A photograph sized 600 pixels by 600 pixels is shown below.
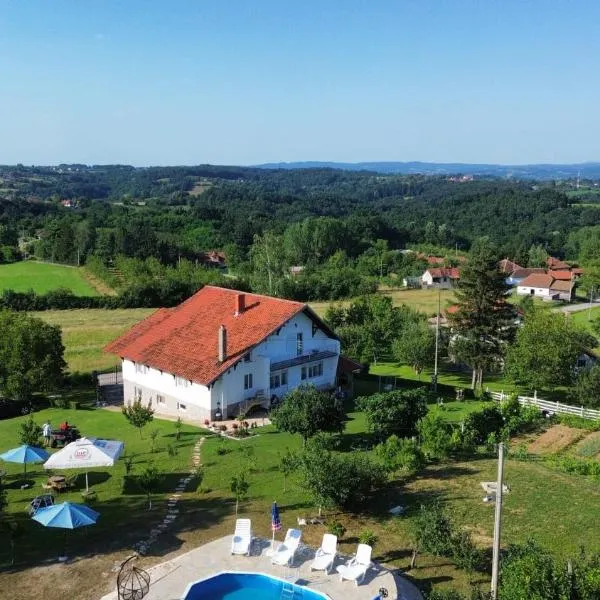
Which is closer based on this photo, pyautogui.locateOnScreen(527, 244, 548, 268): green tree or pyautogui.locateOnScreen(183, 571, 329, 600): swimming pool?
pyautogui.locateOnScreen(183, 571, 329, 600): swimming pool

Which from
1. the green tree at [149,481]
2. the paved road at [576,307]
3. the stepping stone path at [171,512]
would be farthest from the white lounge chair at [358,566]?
the paved road at [576,307]

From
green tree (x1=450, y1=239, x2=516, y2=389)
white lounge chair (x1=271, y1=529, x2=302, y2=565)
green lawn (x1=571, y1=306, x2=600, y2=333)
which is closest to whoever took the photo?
white lounge chair (x1=271, y1=529, x2=302, y2=565)

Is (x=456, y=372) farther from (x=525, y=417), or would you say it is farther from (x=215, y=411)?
(x=215, y=411)

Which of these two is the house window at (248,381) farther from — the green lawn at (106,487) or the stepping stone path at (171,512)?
the stepping stone path at (171,512)

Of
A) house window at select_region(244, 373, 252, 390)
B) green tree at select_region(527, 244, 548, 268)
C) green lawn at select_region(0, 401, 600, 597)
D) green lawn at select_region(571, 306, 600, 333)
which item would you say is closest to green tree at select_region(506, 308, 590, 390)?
green lawn at select_region(0, 401, 600, 597)

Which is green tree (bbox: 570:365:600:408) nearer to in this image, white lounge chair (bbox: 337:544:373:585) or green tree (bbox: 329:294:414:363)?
green tree (bbox: 329:294:414:363)

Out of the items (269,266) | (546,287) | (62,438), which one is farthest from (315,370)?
(546,287)
